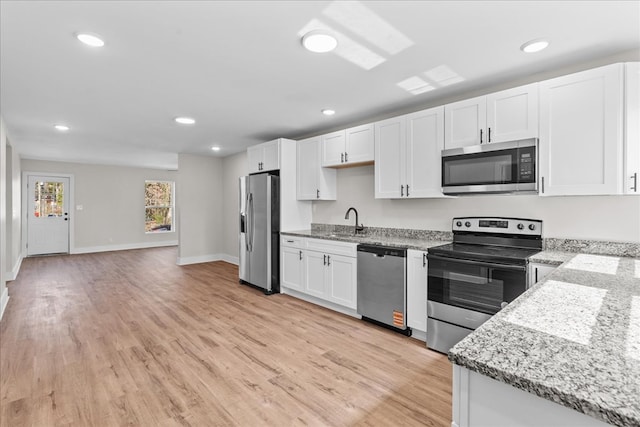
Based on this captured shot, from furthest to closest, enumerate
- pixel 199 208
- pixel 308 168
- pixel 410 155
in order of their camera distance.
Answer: pixel 199 208 < pixel 308 168 < pixel 410 155

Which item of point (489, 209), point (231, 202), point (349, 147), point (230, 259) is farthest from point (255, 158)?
point (489, 209)

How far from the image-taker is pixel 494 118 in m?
2.66

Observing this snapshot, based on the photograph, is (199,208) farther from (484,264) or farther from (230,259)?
(484,264)

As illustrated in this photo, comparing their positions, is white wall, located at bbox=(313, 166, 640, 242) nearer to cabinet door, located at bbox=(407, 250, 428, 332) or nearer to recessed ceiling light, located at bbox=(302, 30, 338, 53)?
cabinet door, located at bbox=(407, 250, 428, 332)

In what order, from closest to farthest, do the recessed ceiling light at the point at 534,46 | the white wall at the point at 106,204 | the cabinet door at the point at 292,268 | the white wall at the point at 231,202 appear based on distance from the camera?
1. the recessed ceiling light at the point at 534,46
2. the cabinet door at the point at 292,268
3. the white wall at the point at 231,202
4. the white wall at the point at 106,204

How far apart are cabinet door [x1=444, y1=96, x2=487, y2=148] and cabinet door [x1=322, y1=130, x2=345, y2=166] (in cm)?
134

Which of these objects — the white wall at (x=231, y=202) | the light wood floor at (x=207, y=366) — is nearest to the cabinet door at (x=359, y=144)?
the light wood floor at (x=207, y=366)

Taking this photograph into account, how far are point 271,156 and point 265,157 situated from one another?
160mm

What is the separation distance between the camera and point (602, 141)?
219cm

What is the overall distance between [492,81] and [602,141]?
1.04 meters

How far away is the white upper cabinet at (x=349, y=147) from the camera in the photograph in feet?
12.0

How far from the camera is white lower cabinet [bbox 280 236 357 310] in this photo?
3.53 meters

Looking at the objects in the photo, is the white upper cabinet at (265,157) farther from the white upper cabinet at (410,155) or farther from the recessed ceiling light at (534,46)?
the recessed ceiling light at (534,46)

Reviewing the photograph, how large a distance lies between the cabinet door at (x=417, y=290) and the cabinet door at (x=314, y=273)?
1138mm
